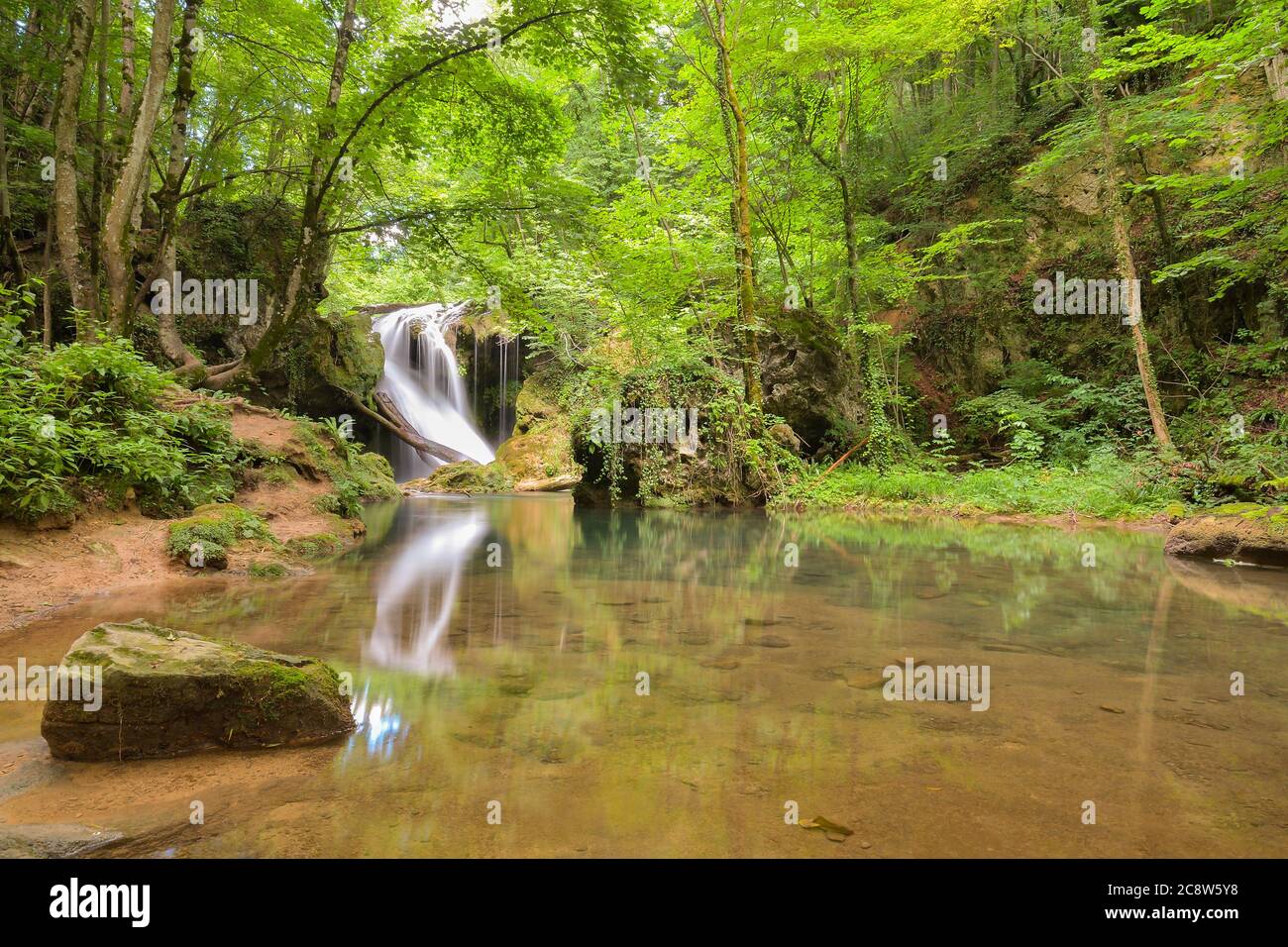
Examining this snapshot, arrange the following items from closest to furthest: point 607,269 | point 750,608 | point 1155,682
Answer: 1. point 1155,682
2. point 750,608
3. point 607,269

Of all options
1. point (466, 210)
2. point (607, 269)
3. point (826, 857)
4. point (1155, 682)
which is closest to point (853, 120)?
point (607, 269)

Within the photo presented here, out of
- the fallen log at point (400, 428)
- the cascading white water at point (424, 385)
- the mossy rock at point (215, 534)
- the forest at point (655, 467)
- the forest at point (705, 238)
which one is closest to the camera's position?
the forest at point (655, 467)

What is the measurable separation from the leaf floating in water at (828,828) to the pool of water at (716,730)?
0.02 metres

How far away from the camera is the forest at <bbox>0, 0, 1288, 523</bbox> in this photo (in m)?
7.41

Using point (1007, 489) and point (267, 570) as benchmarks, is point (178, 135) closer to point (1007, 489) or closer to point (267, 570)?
point (267, 570)

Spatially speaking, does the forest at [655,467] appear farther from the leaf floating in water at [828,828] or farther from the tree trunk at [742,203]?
the tree trunk at [742,203]

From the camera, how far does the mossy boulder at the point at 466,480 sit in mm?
21406

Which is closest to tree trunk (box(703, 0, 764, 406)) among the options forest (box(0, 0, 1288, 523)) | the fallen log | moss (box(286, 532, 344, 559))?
forest (box(0, 0, 1288, 523))

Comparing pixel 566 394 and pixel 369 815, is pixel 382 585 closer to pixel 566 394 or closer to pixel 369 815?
pixel 369 815

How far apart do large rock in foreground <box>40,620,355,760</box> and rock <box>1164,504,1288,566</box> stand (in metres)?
8.88

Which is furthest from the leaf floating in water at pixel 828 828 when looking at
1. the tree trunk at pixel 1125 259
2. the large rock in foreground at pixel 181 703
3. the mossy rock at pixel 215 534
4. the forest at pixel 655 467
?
the tree trunk at pixel 1125 259

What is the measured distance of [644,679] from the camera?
3.21 metres

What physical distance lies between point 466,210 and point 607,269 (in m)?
6.40

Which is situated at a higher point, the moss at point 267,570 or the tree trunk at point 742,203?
the tree trunk at point 742,203
